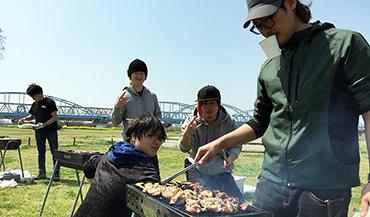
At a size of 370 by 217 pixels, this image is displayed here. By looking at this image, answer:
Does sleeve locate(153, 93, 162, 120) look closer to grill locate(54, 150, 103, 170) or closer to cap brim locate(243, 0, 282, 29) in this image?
grill locate(54, 150, 103, 170)

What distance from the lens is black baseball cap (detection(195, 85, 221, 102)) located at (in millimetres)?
3173

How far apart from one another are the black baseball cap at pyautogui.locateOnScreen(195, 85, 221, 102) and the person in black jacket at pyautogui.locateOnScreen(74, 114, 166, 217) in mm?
1124

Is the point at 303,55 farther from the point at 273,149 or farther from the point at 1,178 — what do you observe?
the point at 1,178

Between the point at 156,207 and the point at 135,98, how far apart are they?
2737 millimetres

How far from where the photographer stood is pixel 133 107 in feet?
12.8

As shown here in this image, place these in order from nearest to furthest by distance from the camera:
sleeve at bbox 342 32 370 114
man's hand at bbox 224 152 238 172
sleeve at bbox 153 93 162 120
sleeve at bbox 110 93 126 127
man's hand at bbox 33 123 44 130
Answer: sleeve at bbox 342 32 370 114
man's hand at bbox 224 152 238 172
sleeve at bbox 110 93 126 127
sleeve at bbox 153 93 162 120
man's hand at bbox 33 123 44 130

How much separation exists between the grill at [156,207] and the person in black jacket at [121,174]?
155 mm

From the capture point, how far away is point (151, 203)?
1394 mm

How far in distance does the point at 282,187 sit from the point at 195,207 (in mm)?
460

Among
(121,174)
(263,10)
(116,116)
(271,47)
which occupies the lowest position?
(121,174)

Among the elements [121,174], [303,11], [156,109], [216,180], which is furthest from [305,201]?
[156,109]

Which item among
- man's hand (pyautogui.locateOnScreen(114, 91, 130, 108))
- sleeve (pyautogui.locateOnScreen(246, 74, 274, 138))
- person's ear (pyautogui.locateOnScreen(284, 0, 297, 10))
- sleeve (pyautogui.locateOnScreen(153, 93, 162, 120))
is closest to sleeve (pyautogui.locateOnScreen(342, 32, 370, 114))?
person's ear (pyautogui.locateOnScreen(284, 0, 297, 10))

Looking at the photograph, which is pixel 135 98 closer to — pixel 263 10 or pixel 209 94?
pixel 209 94

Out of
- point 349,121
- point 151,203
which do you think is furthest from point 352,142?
point 151,203
